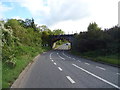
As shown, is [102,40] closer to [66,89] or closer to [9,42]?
[9,42]

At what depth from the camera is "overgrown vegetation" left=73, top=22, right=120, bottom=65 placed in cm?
2973

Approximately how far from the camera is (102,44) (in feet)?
117

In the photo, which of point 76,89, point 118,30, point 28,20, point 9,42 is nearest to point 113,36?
point 118,30

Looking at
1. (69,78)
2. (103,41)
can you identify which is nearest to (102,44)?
(103,41)

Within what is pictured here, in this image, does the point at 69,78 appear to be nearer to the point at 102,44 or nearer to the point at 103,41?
the point at 103,41

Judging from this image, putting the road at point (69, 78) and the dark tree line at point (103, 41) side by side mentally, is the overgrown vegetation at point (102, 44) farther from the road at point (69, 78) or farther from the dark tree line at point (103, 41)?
the road at point (69, 78)

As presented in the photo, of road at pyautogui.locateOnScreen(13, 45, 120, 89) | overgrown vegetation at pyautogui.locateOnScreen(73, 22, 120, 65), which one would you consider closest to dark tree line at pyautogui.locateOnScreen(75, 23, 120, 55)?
overgrown vegetation at pyautogui.locateOnScreen(73, 22, 120, 65)

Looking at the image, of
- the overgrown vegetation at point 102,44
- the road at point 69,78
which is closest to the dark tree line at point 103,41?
the overgrown vegetation at point 102,44

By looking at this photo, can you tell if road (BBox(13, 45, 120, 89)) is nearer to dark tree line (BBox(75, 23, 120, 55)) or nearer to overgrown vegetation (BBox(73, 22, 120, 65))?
overgrown vegetation (BBox(73, 22, 120, 65))

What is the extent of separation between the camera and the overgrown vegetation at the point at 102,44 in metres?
29.7

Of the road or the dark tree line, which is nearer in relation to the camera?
the road

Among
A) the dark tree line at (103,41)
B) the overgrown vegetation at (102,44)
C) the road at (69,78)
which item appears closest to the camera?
the road at (69,78)

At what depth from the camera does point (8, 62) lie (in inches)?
547

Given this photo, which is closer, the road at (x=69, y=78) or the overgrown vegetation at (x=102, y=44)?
the road at (x=69, y=78)
